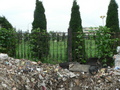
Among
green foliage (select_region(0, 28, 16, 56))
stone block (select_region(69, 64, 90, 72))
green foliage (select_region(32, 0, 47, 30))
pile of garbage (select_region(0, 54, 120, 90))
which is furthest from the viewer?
green foliage (select_region(32, 0, 47, 30))

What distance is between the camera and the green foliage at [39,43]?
318 inches

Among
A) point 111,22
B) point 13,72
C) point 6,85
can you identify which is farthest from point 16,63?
point 111,22

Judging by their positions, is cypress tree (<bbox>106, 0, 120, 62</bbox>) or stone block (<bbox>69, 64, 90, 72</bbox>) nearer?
stone block (<bbox>69, 64, 90, 72</bbox>)

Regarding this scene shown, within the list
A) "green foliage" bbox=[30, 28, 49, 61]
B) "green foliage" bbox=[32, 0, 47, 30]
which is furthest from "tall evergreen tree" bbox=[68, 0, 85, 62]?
"green foliage" bbox=[32, 0, 47, 30]

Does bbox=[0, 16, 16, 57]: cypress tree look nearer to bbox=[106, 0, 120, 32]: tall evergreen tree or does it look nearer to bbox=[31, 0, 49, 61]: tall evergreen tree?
bbox=[31, 0, 49, 61]: tall evergreen tree

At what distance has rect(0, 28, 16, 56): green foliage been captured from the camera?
8.34 meters

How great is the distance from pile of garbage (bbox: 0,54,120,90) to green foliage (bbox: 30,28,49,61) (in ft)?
6.65

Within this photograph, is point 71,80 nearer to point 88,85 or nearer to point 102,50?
point 88,85

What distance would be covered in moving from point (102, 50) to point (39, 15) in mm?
3721

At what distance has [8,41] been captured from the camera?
334 inches

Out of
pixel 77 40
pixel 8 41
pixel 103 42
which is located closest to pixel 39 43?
pixel 8 41

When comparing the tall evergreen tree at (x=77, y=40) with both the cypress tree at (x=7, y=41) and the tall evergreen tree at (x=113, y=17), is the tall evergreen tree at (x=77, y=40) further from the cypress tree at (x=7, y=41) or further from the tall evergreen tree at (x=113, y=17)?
the cypress tree at (x=7, y=41)

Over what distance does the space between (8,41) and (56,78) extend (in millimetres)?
3857

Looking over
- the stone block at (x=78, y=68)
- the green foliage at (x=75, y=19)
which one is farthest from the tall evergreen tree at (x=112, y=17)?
the stone block at (x=78, y=68)
